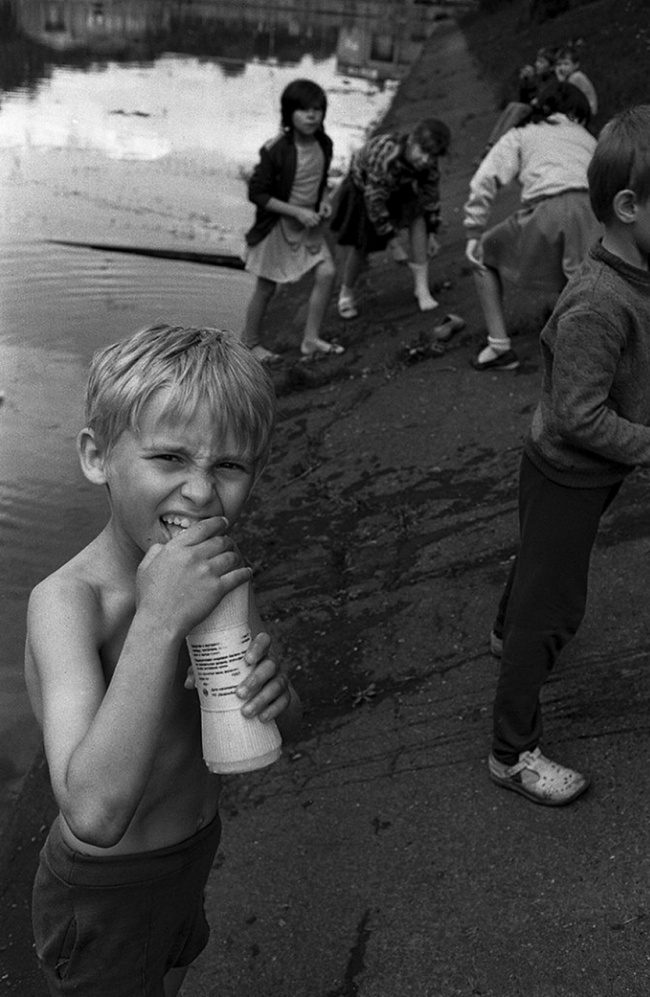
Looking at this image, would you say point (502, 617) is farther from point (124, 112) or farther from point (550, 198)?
point (124, 112)

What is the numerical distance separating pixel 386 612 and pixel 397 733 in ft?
2.59

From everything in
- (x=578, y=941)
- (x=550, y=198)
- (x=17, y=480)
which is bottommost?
(x=17, y=480)

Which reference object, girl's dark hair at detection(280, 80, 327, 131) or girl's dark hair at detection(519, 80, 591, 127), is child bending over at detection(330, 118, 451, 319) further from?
girl's dark hair at detection(519, 80, 591, 127)

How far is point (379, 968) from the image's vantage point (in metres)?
3.01

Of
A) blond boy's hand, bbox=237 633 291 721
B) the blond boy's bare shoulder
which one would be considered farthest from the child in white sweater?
blond boy's hand, bbox=237 633 291 721

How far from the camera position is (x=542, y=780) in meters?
3.38

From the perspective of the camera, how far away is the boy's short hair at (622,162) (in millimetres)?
2828

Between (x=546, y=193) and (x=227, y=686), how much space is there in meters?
4.58

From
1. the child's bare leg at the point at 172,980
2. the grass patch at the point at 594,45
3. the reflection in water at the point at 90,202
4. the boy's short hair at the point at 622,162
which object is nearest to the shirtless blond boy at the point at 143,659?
the child's bare leg at the point at 172,980

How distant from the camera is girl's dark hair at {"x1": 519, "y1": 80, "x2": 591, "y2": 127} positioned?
5.82 metres

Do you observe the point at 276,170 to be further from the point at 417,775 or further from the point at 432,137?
the point at 417,775

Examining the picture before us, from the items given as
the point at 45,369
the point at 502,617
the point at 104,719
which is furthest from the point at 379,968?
the point at 45,369

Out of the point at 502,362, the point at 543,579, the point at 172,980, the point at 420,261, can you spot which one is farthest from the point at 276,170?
the point at 172,980

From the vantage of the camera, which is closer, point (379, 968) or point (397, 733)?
point (379, 968)
